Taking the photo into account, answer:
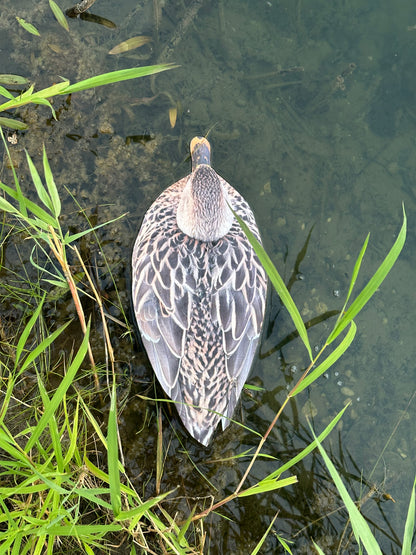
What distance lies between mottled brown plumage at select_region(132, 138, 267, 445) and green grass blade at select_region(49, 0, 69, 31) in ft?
5.26

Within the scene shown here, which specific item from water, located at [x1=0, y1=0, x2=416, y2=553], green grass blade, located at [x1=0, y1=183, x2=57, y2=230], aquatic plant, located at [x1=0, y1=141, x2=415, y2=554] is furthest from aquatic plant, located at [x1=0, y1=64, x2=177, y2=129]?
water, located at [x1=0, y1=0, x2=416, y2=553]

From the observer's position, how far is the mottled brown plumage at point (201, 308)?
2588mm

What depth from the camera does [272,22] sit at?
3445mm

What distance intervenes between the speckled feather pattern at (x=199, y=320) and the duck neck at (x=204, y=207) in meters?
0.07

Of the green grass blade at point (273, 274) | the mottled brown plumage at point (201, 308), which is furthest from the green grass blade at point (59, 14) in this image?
the green grass blade at point (273, 274)

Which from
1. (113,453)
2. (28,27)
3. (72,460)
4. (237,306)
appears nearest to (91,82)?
(237,306)

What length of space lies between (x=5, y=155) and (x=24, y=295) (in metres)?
0.97

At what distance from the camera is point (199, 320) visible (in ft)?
8.46

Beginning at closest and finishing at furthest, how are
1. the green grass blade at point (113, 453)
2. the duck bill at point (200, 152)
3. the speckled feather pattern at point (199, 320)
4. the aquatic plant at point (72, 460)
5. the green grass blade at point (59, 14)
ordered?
the green grass blade at point (113, 453) < the aquatic plant at point (72, 460) < the speckled feather pattern at point (199, 320) < the duck bill at point (200, 152) < the green grass blade at point (59, 14)

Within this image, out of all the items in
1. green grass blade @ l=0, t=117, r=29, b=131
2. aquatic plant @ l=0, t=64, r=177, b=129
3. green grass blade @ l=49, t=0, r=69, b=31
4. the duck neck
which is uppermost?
aquatic plant @ l=0, t=64, r=177, b=129

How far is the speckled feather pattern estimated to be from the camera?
102 inches

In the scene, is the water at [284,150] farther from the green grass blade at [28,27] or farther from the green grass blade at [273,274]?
Answer: the green grass blade at [273,274]

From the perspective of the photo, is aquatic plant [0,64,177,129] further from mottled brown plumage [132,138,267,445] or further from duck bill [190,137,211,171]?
duck bill [190,137,211,171]

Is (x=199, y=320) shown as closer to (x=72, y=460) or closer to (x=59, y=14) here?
(x=72, y=460)
